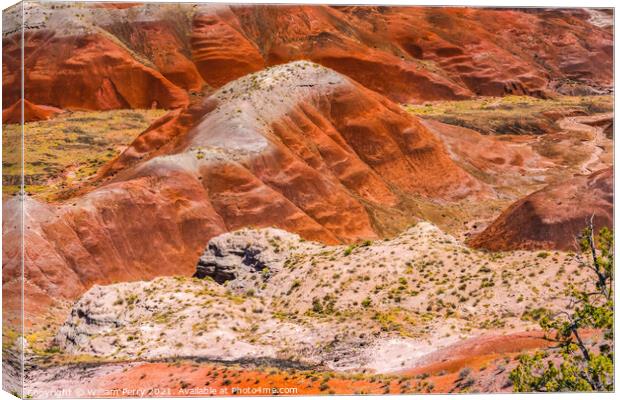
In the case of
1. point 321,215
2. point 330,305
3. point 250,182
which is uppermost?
point 330,305

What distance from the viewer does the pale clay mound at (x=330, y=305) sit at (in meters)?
46.8

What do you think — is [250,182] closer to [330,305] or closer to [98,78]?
[330,305]

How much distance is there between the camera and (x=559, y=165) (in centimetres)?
6975

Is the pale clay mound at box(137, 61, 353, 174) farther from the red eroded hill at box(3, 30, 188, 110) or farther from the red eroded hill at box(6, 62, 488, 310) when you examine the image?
the red eroded hill at box(3, 30, 188, 110)

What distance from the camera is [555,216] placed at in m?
55.1

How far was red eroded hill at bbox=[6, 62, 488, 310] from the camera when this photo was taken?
5672 cm

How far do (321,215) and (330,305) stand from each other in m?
16.8

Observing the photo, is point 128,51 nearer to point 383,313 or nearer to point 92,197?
point 92,197

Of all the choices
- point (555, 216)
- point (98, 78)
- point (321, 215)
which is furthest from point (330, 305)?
point (98, 78)

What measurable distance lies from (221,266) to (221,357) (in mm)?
9457

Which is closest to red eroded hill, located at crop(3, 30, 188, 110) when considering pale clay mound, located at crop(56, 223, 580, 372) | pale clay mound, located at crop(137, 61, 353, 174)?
pale clay mound, located at crop(137, 61, 353, 174)

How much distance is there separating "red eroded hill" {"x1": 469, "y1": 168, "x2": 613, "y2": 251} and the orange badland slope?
50.4 feet

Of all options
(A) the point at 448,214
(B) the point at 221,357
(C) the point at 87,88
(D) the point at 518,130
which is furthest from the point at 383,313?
(C) the point at 87,88

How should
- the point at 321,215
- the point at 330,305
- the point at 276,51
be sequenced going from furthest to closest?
the point at 276,51
the point at 321,215
the point at 330,305
